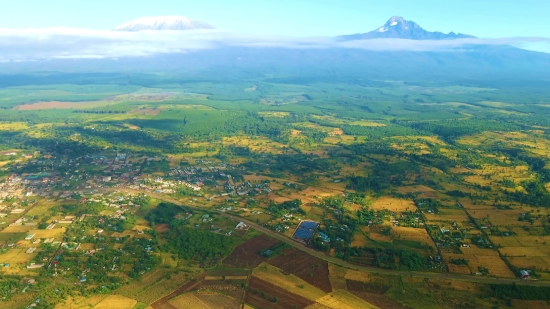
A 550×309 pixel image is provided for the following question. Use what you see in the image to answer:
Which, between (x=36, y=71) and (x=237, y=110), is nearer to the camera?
(x=237, y=110)

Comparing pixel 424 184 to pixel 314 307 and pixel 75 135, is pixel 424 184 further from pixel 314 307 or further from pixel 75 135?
pixel 75 135

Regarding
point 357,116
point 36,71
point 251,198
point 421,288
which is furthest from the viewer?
point 36,71

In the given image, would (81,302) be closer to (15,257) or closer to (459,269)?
(15,257)

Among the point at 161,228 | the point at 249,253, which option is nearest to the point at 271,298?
the point at 249,253

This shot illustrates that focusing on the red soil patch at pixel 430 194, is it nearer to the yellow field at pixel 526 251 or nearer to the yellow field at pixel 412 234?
the yellow field at pixel 412 234

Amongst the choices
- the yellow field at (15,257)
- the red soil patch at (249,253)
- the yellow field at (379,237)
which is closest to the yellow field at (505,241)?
the yellow field at (379,237)

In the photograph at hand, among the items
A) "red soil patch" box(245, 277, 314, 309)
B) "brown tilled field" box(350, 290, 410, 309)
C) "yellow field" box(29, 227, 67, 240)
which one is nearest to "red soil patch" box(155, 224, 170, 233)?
"yellow field" box(29, 227, 67, 240)

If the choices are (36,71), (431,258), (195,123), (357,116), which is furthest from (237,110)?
(36,71)
